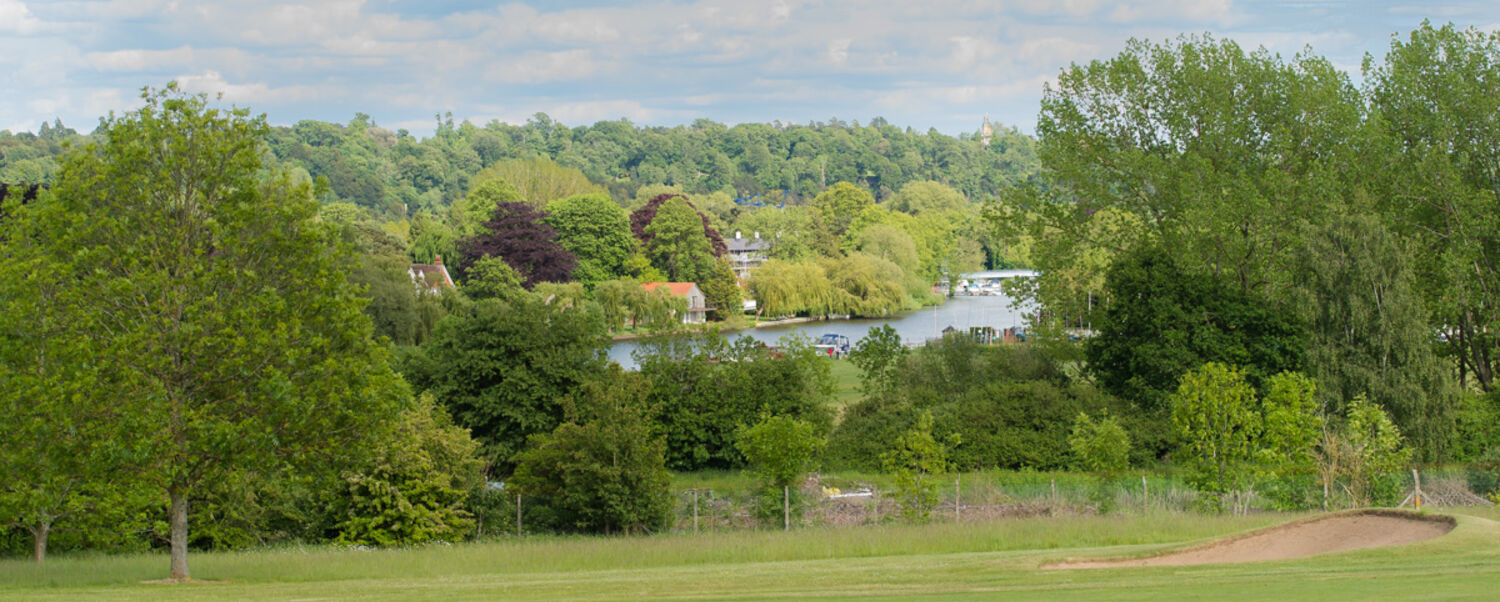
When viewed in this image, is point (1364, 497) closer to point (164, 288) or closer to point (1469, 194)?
point (1469, 194)

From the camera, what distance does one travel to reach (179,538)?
61.1 feet

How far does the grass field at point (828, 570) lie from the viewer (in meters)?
14.1

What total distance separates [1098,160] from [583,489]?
27.2 metres

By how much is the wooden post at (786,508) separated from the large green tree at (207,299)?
42.4 ft

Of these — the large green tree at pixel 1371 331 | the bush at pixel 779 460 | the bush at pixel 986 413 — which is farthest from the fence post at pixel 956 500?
the large green tree at pixel 1371 331

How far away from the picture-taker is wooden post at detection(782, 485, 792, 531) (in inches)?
1185

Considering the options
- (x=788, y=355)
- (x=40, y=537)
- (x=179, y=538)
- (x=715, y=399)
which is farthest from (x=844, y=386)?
(x=179, y=538)

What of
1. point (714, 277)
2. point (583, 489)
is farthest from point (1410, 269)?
point (714, 277)

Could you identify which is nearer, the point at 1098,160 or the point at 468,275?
the point at 1098,160

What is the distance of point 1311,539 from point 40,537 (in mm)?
23533

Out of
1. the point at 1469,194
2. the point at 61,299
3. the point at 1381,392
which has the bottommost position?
the point at 1381,392

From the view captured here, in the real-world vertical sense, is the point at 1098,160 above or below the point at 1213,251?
above

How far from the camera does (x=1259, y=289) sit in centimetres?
4466

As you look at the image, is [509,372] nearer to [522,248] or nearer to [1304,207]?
[1304,207]
